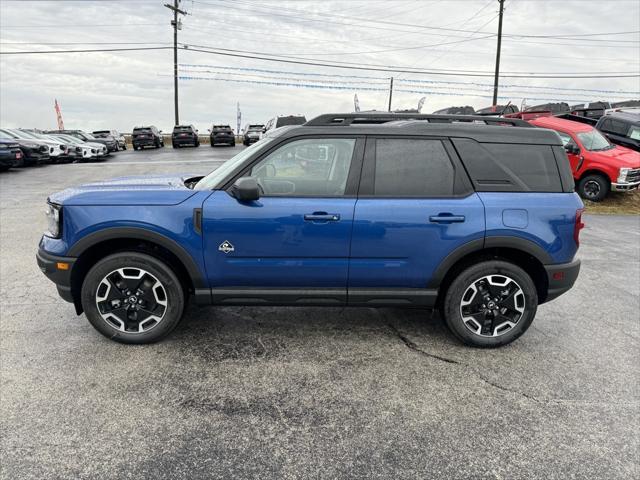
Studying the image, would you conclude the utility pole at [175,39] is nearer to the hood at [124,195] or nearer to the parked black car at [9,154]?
the parked black car at [9,154]

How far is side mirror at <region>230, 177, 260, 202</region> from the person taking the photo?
3.32m

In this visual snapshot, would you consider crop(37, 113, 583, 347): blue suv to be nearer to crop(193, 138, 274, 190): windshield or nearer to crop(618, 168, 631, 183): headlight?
crop(193, 138, 274, 190): windshield

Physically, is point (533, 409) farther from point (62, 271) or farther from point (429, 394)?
point (62, 271)

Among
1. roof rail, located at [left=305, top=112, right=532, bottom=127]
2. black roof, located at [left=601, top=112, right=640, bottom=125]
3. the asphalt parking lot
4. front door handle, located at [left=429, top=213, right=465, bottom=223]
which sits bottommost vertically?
the asphalt parking lot

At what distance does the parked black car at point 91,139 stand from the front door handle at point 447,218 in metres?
26.7

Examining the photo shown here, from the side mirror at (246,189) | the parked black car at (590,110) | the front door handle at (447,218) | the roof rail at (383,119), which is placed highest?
the parked black car at (590,110)

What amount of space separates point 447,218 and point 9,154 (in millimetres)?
17339

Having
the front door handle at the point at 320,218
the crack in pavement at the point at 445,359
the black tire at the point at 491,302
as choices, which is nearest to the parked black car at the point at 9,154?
the front door handle at the point at 320,218

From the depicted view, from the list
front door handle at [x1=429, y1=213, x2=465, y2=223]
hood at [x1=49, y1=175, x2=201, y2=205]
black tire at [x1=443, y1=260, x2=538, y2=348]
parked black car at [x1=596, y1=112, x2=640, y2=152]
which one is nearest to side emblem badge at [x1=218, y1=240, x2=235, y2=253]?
hood at [x1=49, y1=175, x2=201, y2=205]

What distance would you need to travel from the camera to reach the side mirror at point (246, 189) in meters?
3.32

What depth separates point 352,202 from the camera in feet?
11.4

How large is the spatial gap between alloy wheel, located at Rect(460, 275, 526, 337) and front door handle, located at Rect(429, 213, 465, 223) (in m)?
0.54

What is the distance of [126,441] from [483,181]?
9.96ft

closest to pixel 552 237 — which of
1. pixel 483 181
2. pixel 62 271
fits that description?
pixel 483 181
